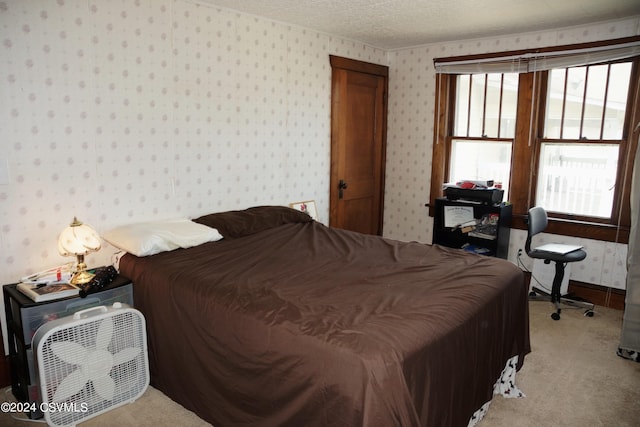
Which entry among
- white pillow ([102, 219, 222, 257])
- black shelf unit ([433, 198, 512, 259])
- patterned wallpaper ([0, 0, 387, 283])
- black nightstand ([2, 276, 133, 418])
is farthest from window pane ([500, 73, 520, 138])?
black nightstand ([2, 276, 133, 418])

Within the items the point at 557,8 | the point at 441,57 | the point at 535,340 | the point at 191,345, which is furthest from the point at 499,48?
the point at 191,345

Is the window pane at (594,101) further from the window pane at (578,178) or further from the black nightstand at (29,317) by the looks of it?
the black nightstand at (29,317)

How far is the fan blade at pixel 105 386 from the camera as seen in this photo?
236 centimetres

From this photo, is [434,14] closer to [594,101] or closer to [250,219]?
[594,101]

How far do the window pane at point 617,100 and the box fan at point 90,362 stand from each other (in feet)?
13.1

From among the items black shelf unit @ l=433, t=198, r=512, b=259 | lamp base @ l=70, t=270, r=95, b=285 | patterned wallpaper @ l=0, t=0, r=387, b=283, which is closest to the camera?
lamp base @ l=70, t=270, r=95, b=285

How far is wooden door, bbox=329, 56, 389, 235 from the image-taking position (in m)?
4.69

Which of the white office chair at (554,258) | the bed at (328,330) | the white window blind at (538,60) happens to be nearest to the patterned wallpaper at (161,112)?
the white window blind at (538,60)

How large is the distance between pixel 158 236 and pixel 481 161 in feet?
10.9

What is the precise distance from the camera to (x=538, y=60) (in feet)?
13.6

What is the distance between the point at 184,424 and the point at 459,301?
→ 1534mm

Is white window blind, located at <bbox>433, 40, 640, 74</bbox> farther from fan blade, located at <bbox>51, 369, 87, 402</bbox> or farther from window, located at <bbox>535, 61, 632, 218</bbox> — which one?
fan blade, located at <bbox>51, 369, 87, 402</bbox>

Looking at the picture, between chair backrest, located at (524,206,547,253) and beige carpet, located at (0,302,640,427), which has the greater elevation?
chair backrest, located at (524,206,547,253)

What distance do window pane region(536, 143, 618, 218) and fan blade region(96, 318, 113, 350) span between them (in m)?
3.83
